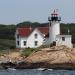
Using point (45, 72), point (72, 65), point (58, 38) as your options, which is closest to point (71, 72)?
point (45, 72)

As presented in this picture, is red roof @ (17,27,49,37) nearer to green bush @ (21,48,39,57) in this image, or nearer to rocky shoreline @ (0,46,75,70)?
green bush @ (21,48,39,57)

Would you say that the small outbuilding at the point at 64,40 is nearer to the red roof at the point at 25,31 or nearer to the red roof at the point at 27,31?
the red roof at the point at 27,31

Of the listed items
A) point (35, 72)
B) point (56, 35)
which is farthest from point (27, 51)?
point (35, 72)

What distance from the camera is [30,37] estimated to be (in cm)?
6806

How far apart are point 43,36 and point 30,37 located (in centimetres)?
153

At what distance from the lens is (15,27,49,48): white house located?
67375mm

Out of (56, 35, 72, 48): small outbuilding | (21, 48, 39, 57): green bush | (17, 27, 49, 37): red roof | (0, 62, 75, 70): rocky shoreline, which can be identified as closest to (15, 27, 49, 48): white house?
(17, 27, 49, 37): red roof

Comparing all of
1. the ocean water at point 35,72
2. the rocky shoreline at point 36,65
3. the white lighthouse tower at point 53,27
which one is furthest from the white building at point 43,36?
the ocean water at point 35,72

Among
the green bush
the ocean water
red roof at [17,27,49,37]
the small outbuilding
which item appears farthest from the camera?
red roof at [17,27,49,37]

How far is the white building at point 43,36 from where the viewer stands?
2562 inches

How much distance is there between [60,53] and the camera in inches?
2184

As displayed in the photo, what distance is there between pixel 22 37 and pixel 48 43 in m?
3.60

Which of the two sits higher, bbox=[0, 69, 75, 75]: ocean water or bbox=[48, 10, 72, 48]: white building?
bbox=[48, 10, 72, 48]: white building

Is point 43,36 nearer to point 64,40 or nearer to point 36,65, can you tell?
point 64,40
